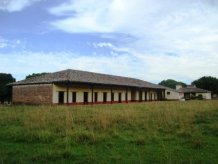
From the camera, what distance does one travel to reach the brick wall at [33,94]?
33.4 m

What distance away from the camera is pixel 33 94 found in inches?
1388

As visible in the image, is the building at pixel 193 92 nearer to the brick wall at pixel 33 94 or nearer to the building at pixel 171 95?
the building at pixel 171 95

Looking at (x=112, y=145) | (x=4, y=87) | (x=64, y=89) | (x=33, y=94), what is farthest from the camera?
(x=4, y=87)

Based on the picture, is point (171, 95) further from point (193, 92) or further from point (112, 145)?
point (112, 145)

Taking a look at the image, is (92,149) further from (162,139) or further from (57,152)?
(162,139)

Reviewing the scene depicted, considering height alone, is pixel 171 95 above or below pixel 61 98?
above

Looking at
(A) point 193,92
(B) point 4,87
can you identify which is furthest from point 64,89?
(A) point 193,92

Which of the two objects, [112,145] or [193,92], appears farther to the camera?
[193,92]

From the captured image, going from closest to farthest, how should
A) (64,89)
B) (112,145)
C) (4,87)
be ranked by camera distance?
1. (112,145)
2. (64,89)
3. (4,87)

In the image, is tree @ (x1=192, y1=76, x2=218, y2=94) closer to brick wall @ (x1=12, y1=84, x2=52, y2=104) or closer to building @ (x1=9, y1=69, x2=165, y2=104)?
building @ (x1=9, y1=69, x2=165, y2=104)

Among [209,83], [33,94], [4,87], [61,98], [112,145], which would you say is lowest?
[112,145]

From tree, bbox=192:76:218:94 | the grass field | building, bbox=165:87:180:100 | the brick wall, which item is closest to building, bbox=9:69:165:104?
the brick wall

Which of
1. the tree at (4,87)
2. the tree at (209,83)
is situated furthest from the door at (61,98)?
the tree at (209,83)

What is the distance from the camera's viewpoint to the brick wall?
3341cm
